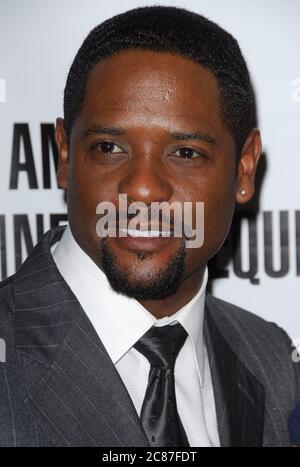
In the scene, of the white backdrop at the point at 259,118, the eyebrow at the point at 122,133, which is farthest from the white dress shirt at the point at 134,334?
the white backdrop at the point at 259,118

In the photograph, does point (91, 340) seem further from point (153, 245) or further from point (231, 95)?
point (231, 95)

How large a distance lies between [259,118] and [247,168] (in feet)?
1.38

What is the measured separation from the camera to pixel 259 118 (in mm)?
1879

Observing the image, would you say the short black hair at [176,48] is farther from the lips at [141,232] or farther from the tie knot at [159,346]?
the tie knot at [159,346]

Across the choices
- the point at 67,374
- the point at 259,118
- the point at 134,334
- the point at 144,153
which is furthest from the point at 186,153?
the point at 259,118

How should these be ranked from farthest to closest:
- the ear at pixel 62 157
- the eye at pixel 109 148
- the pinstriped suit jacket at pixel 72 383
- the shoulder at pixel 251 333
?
the shoulder at pixel 251 333, the ear at pixel 62 157, the eye at pixel 109 148, the pinstriped suit jacket at pixel 72 383

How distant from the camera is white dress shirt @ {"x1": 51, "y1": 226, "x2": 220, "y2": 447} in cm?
127

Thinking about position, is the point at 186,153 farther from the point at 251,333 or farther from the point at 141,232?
the point at 251,333

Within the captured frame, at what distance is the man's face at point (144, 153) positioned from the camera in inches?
48.3

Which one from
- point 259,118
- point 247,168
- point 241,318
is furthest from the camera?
point 259,118

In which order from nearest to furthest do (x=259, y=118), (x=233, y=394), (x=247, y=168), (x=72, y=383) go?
(x=72, y=383) < (x=233, y=394) < (x=247, y=168) < (x=259, y=118)

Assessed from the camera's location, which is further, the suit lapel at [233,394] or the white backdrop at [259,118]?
the white backdrop at [259,118]

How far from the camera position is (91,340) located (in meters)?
1.23

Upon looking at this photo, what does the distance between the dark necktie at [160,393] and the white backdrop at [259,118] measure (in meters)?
0.63
